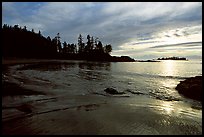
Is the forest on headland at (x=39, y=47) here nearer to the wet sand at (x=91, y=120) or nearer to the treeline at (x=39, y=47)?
the treeline at (x=39, y=47)

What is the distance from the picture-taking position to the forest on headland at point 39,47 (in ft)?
254

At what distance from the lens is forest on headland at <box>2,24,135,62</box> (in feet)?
254

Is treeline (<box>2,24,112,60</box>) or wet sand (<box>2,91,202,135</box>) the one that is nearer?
wet sand (<box>2,91,202,135</box>)

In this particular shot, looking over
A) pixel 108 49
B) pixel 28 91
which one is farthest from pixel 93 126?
pixel 108 49

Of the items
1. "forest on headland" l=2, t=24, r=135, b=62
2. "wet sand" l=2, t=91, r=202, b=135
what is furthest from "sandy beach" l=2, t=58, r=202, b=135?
"forest on headland" l=2, t=24, r=135, b=62

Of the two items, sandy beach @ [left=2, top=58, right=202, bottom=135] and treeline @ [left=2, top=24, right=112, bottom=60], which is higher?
treeline @ [left=2, top=24, right=112, bottom=60]

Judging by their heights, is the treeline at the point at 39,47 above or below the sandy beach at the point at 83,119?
above

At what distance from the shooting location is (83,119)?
328 inches

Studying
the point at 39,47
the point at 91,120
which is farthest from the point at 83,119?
the point at 39,47

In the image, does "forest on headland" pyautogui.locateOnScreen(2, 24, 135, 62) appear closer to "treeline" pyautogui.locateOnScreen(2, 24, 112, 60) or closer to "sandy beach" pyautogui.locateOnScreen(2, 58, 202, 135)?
"treeline" pyautogui.locateOnScreen(2, 24, 112, 60)

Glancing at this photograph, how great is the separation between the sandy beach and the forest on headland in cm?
6601

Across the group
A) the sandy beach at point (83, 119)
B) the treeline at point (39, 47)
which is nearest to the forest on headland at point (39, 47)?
the treeline at point (39, 47)

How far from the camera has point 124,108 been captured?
10.8 m

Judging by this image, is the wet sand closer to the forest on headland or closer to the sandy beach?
the sandy beach
